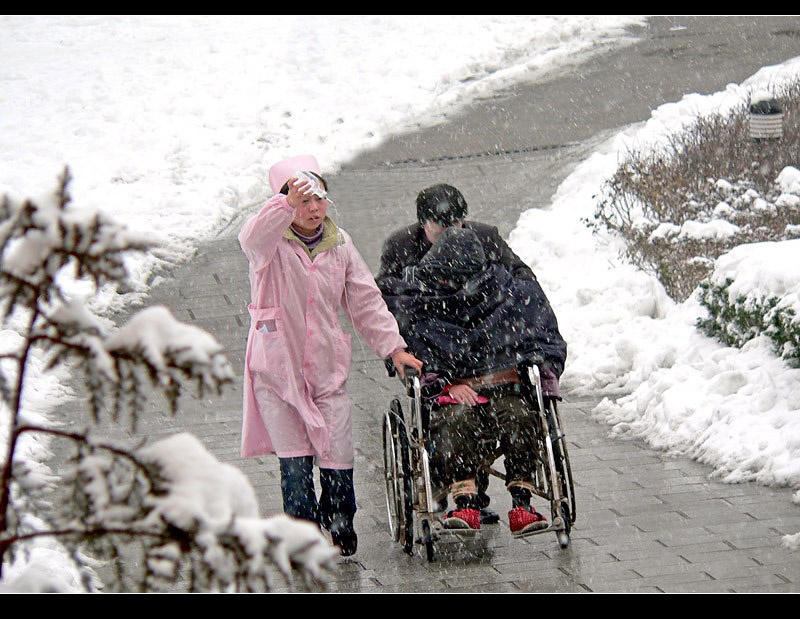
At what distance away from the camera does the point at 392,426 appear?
5.59 metres

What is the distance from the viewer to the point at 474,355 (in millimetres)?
5578

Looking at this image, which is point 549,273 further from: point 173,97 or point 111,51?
point 111,51

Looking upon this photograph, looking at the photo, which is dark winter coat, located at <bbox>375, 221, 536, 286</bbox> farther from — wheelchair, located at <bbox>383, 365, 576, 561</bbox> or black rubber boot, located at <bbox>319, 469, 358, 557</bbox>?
black rubber boot, located at <bbox>319, 469, 358, 557</bbox>

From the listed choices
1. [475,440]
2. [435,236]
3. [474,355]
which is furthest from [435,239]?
[475,440]

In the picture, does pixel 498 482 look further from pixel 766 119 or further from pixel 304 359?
pixel 766 119

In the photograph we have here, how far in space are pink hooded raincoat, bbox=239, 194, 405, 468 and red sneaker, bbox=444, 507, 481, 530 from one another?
505mm

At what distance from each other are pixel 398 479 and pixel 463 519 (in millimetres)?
323

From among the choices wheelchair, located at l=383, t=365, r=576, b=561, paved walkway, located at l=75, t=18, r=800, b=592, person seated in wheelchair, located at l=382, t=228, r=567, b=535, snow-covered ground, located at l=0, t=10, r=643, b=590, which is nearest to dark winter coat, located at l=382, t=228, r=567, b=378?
person seated in wheelchair, located at l=382, t=228, r=567, b=535

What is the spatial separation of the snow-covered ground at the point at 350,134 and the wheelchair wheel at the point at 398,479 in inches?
67.0

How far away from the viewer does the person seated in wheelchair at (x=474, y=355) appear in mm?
5477

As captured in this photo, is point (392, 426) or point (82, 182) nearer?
point (392, 426)

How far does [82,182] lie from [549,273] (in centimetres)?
547

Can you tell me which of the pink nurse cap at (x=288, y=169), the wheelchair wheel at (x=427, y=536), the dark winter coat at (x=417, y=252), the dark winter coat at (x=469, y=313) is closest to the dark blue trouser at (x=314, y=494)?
the wheelchair wheel at (x=427, y=536)

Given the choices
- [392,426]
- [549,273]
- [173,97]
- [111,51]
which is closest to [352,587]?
[392,426]
